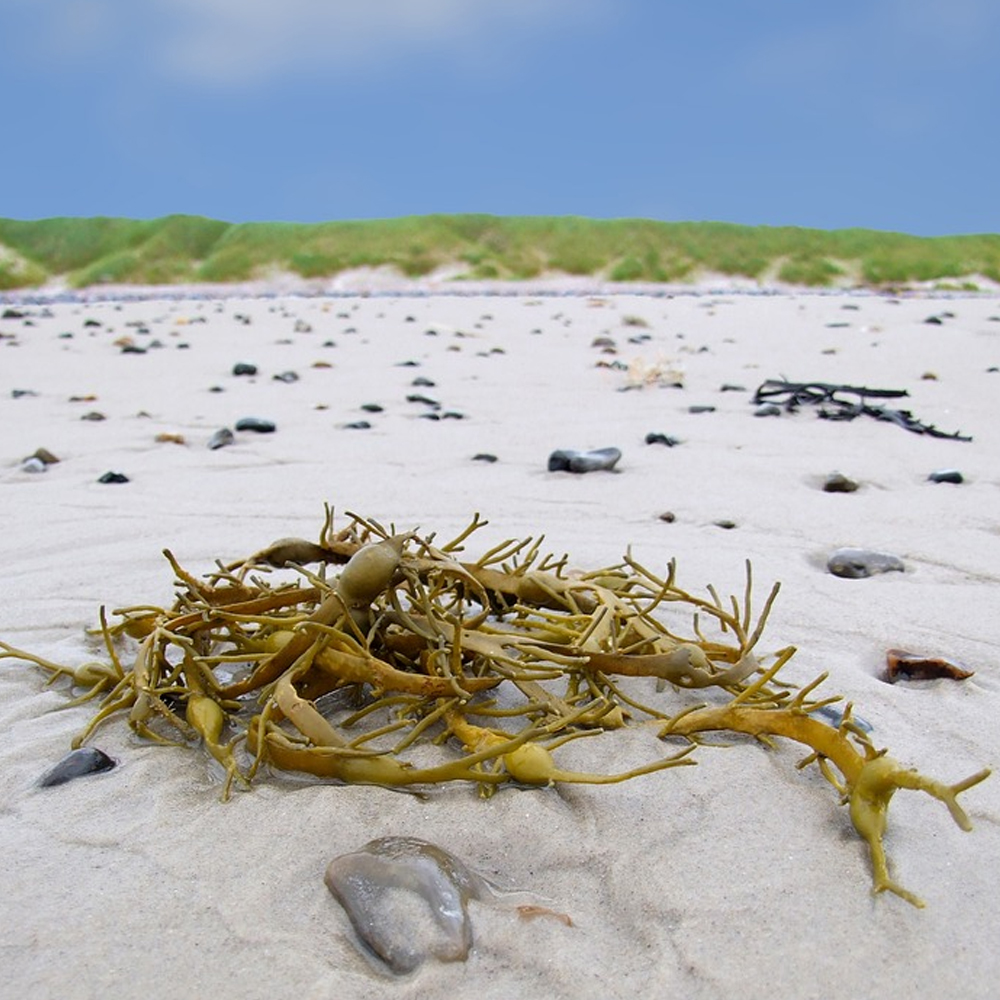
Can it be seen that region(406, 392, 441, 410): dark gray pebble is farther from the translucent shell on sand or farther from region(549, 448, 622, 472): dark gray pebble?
the translucent shell on sand

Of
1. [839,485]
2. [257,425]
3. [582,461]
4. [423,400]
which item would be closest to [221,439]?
[257,425]

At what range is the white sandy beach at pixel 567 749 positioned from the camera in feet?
3.48

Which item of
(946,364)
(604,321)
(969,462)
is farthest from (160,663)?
(604,321)

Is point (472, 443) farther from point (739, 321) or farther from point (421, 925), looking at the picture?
point (739, 321)

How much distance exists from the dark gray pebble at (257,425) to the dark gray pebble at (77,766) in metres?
3.02

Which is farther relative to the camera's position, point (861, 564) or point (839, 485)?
point (839, 485)

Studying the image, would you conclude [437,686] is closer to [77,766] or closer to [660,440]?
[77,766]

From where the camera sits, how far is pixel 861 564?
241cm

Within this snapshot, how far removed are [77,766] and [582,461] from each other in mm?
2274

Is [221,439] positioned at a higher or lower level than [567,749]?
lower

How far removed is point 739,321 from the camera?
9242mm

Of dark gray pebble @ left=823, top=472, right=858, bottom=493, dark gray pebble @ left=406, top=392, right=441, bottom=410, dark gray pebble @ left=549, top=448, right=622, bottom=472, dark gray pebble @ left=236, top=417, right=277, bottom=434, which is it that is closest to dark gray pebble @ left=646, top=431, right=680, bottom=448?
dark gray pebble @ left=549, top=448, right=622, bottom=472

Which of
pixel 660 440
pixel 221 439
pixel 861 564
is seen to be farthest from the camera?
pixel 221 439

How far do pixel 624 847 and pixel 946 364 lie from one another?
5865 millimetres
